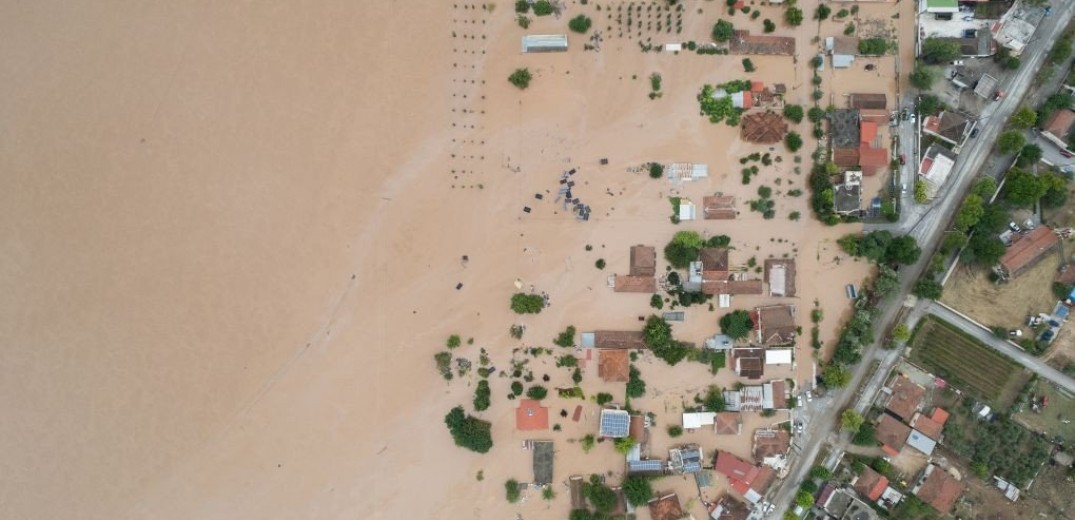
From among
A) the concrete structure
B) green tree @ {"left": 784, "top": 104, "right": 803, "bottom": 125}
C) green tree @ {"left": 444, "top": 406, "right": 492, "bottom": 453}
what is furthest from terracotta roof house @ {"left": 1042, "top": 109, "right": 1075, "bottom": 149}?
green tree @ {"left": 444, "top": 406, "right": 492, "bottom": 453}

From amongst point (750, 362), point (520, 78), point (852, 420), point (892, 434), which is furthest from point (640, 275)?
point (892, 434)

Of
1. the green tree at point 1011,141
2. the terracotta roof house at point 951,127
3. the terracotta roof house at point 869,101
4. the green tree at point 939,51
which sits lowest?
the green tree at point 1011,141

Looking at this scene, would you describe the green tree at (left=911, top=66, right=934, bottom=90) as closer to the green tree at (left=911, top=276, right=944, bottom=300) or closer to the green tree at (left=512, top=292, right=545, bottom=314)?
the green tree at (left=911, top=276, right=944, bottom=300)

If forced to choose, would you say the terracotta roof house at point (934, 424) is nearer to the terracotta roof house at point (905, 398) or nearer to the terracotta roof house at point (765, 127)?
the terracotta roof house at point (905, 398)

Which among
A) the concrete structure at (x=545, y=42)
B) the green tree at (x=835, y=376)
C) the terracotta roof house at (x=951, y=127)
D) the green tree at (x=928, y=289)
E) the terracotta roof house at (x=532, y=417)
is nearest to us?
the green tree at (x=928, y=289)

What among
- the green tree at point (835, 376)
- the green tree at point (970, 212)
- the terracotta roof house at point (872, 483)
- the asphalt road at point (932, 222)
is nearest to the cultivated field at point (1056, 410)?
the asphalt road at point (932, 222)
